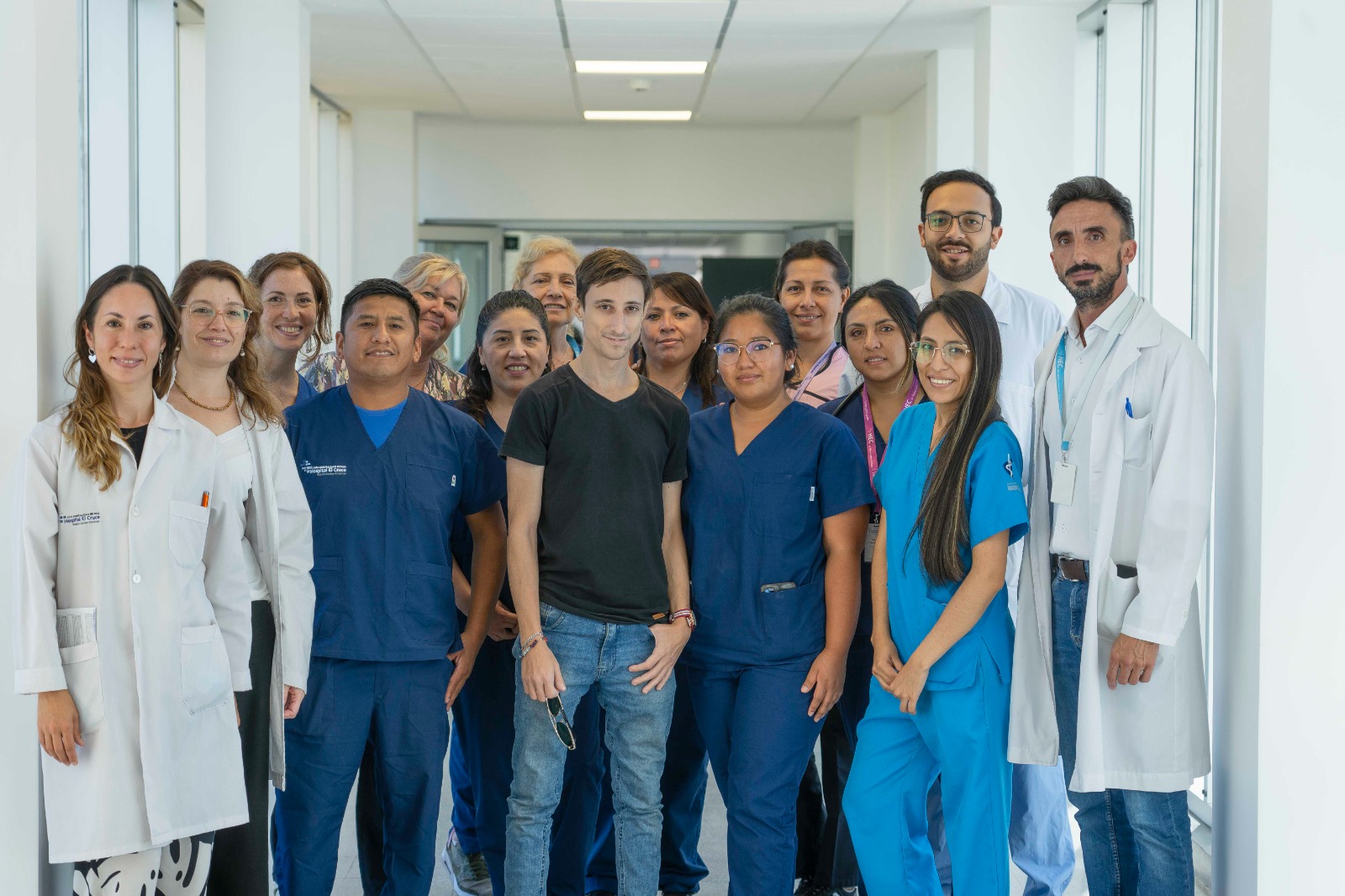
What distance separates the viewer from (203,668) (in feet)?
7.01

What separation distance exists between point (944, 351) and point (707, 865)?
183cm

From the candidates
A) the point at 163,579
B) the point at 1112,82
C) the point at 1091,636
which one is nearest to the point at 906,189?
the point at 1112,82

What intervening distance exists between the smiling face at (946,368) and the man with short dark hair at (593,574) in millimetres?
593

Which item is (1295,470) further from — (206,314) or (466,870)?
(466,870)

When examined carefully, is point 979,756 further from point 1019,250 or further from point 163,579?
point 1019,250

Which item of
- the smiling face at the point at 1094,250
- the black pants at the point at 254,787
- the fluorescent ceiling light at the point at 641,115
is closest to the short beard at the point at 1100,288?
the smiling face at the point at 1094,250

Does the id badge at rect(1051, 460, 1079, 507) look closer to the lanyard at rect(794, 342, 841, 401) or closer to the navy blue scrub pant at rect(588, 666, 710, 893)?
the lanyard at rect(794, 342, 841, 401)

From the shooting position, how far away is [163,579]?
209cm

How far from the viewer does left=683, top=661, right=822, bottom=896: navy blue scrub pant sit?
2.49 m

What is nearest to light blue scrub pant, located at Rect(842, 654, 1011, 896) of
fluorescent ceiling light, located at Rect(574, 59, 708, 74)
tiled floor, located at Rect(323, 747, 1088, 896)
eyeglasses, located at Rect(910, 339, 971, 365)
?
eyeglasses, located at Rect(910, 339, 971, 365)

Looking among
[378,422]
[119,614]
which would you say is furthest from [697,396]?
[119,614]

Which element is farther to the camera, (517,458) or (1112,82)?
(1112,82)

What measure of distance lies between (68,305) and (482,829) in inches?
62.7

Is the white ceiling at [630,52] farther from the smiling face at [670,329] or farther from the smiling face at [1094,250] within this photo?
the smiling face at [1094,250]
